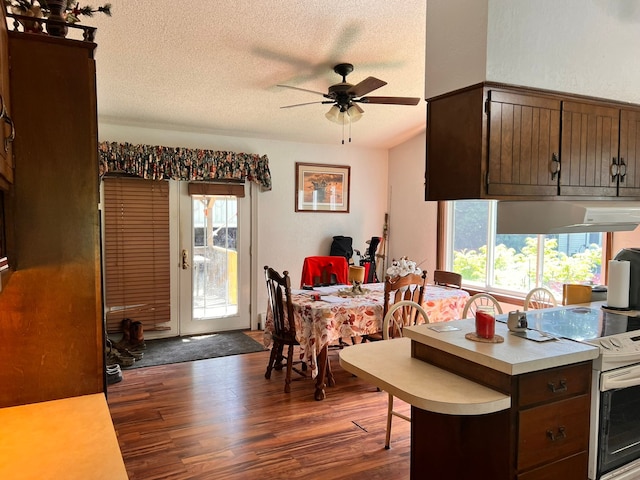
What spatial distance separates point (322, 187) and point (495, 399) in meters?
4.69

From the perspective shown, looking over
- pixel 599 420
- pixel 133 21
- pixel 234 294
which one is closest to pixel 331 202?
pixel 234 294

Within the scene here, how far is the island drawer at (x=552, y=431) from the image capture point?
167cm

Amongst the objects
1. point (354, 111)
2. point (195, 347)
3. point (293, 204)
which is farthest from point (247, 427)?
point (293, 204)

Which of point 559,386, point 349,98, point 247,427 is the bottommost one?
point 247,427

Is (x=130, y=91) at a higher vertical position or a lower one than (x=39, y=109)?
higher

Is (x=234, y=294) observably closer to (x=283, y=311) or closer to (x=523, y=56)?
(x=283, y=311)

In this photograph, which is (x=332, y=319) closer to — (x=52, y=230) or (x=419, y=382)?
(x=419, y=382)

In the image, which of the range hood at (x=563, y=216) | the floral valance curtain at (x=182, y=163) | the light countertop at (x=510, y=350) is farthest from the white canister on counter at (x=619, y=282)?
the floral valance curtain at (x=182, y=163)

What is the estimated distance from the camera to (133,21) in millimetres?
3061

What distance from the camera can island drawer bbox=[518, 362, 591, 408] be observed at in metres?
1.66

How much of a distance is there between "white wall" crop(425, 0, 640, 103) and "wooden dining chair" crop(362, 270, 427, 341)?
1.67m

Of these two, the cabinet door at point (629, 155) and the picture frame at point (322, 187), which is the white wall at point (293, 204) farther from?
the cabinet door at point (629, 155)

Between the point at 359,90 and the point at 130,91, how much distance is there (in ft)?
7.09

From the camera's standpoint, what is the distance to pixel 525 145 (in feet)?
6.92
